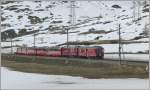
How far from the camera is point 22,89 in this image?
98.8 ft

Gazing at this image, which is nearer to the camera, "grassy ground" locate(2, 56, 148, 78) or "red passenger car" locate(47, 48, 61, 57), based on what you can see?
"grassy ground" locate(2, 56, 148, 78)

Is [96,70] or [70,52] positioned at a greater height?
[96,70]

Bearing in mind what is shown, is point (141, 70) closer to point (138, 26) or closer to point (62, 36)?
point (138, 26)

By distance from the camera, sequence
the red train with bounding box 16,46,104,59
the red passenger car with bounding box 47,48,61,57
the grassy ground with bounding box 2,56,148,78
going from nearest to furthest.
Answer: the grassy ground with bounding box 2,56,148,78 < the red train with bounding box 16,46,104,59 < the red passenger car with bounding box 47,48,61,57

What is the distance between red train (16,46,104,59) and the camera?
89.0 m

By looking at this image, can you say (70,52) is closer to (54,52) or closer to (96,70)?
(54,52)

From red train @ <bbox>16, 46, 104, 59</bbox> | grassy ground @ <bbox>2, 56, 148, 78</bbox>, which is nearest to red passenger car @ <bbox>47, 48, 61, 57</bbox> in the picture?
red train @ <bbox>16, 46, 104, 59</bbox>

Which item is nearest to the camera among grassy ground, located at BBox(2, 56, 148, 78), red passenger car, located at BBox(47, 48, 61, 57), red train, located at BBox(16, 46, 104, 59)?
grassy ground, located at BBox(2, 56, 148, 78)

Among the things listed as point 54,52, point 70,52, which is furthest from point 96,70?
point 54,52

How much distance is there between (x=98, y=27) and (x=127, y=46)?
65.8 metres

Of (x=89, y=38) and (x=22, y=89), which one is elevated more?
(x=22, y=89)

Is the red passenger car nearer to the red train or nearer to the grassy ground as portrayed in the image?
the red train

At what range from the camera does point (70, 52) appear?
3868 inches

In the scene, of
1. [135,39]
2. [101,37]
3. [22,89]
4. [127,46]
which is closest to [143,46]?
[127,46]
